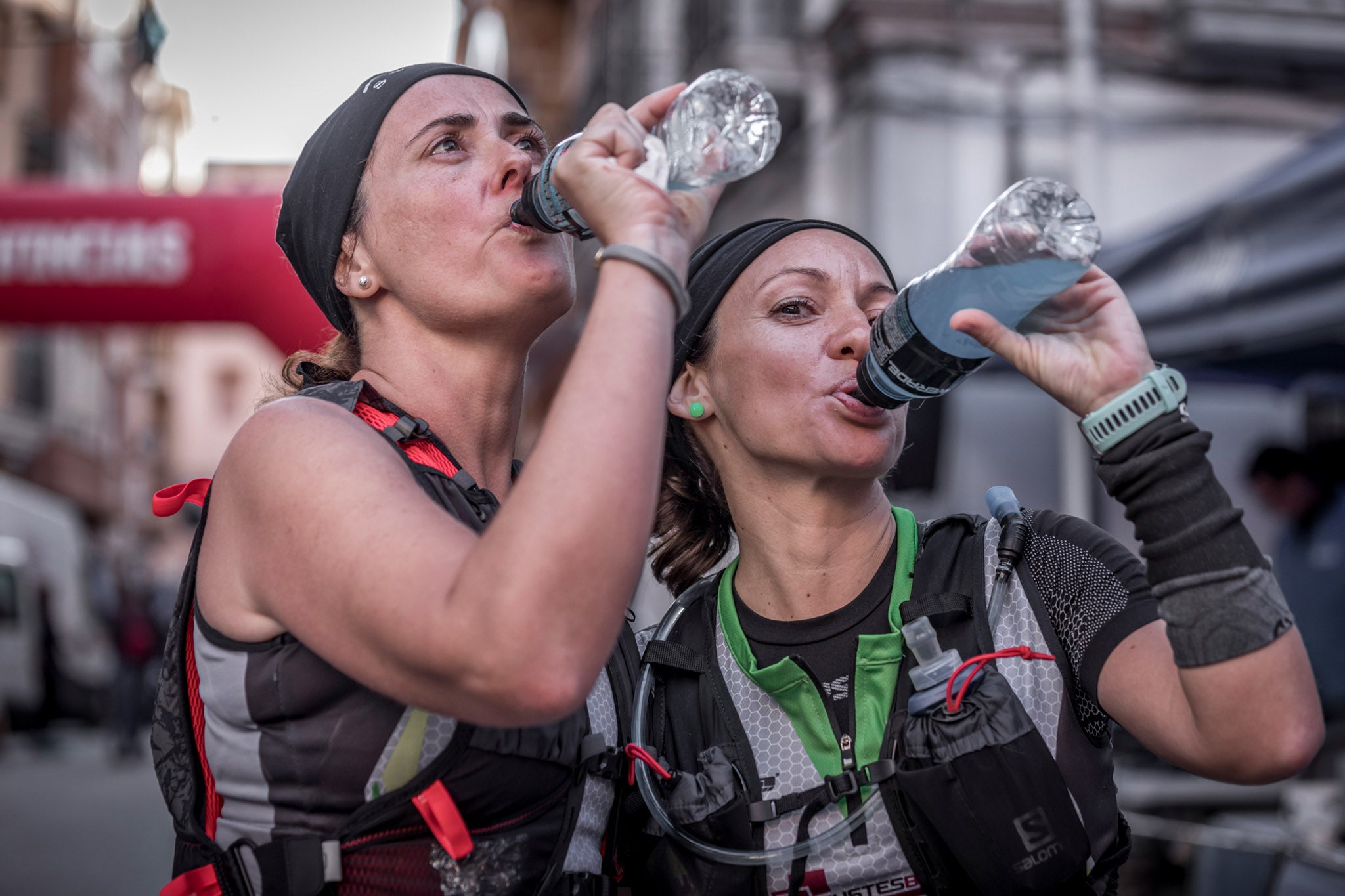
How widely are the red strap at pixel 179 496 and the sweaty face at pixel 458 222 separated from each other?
1.54 ft

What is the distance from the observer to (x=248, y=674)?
5.26 feet

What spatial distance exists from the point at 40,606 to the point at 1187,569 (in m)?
15.7

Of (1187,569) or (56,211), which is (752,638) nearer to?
(1187,569)

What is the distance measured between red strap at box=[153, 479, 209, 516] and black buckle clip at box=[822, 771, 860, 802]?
3.77 feet

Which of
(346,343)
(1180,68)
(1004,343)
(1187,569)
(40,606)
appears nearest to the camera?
(1187,569)

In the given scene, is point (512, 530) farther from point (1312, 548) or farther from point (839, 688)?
point (1312, 548)

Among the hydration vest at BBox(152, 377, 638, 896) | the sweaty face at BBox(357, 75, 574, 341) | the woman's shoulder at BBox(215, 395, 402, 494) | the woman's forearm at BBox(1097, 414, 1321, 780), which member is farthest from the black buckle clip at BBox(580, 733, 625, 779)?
the woman's forearm at BBox(1097, 414, 1321, 780)

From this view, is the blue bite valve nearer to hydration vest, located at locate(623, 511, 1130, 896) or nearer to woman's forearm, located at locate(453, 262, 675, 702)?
hydration vest, located at locate(623, 511, 1130, 896)

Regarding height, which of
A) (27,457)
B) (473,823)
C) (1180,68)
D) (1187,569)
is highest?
(1180,68)

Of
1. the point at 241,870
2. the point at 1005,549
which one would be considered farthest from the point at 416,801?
the point at 1005,549

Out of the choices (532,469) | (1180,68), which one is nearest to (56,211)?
(532,469)

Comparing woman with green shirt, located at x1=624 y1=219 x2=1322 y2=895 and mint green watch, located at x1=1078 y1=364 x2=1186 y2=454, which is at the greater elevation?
mint green watch, located at x1=1078 y1=364 x2=1186 y2=454

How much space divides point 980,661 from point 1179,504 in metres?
0.45

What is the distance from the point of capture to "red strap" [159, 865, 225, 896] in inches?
65.7
